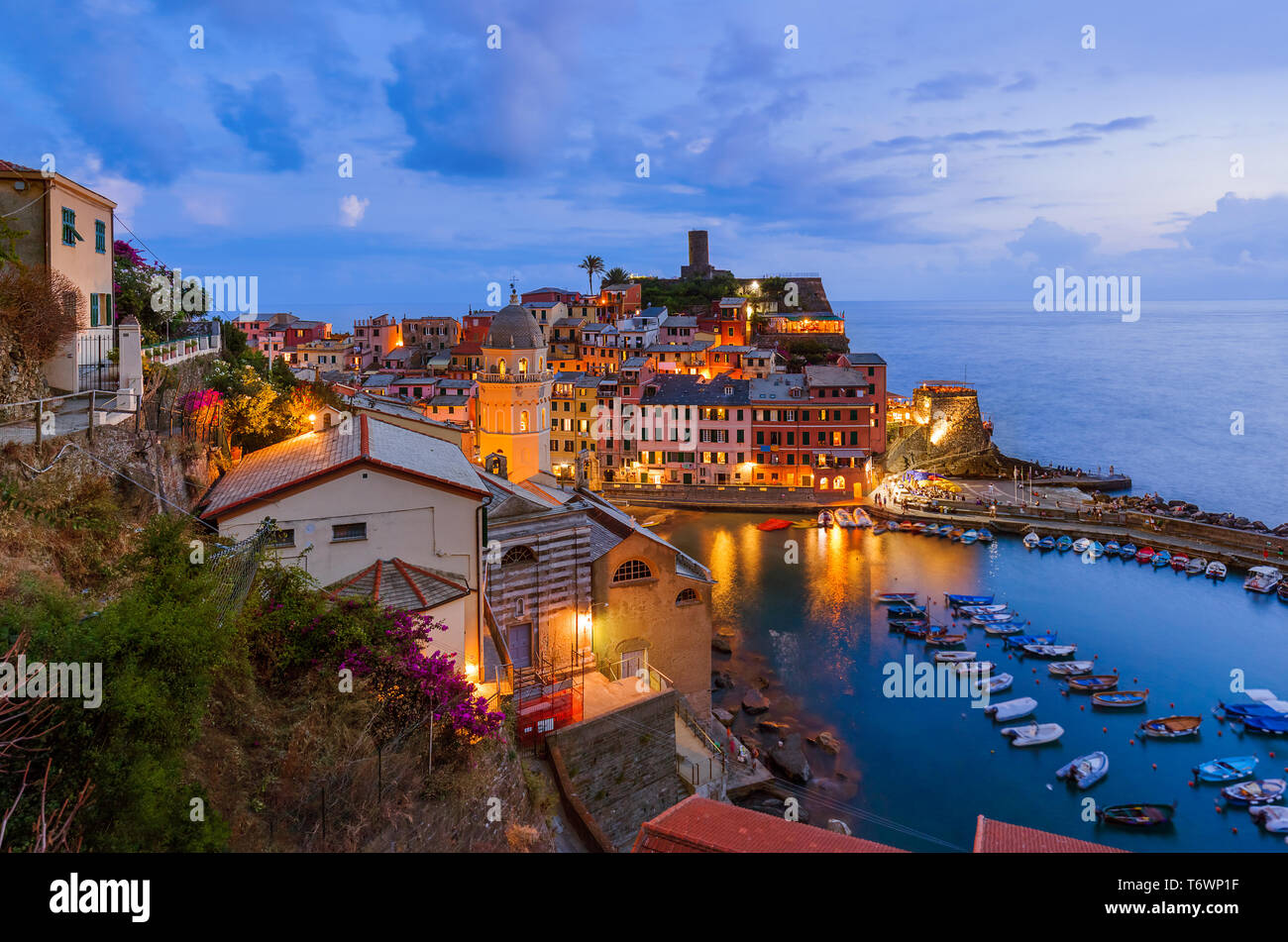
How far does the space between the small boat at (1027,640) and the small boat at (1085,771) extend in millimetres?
7942

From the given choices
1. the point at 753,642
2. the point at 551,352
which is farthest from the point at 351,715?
the point at 551,352

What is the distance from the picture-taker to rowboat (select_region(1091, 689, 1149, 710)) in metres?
24.4

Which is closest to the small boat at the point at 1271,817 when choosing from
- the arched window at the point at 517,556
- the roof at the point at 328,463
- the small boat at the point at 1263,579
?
the arched window at the point at 517,556

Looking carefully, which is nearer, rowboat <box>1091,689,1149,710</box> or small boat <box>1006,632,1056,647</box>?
rowboat <box>1091,689,1149,710</box>

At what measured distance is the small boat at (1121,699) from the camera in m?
24.4

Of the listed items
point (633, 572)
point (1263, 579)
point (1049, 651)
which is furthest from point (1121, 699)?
point (1263, 579)

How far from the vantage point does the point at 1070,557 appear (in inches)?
1603

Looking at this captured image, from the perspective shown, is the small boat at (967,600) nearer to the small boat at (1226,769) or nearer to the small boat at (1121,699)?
the small boat at (1121,699)

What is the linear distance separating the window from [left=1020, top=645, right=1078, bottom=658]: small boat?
2430 cm

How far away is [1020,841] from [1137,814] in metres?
14.2

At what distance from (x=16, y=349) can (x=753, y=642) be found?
74.5ft

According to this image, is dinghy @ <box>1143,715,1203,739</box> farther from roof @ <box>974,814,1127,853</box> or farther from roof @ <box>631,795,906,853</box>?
roof @ <box>631,795,906,853</box>

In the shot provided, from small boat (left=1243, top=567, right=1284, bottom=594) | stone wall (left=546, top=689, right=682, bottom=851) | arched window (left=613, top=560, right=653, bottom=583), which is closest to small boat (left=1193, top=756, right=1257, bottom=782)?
arched window (left=613, top=560, right=653, bottom=583)
